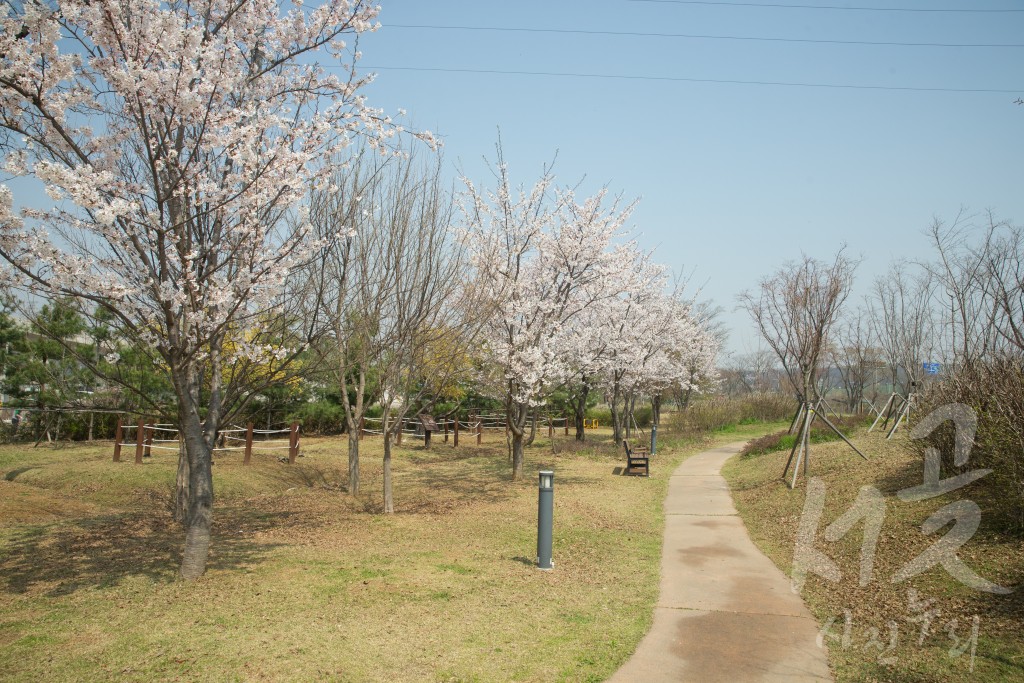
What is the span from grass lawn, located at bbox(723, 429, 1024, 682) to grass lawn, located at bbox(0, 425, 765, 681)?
1.74m

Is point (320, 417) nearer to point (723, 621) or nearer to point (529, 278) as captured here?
point (529, 278)

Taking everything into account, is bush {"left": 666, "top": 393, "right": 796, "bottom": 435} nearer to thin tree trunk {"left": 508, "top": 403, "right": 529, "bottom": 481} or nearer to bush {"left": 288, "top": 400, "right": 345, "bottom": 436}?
bush {"left": 288, "top": 400, "right": 345, "bottom": 436}

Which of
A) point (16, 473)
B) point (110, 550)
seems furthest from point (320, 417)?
point (110, 550)

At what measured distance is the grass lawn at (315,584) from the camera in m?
5.19

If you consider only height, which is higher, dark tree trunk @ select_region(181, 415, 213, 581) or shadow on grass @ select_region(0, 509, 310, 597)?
dark tree trunk @ select_region(181, 415, 213, 581)

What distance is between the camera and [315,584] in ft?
24.0

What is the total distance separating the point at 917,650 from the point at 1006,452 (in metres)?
3.29

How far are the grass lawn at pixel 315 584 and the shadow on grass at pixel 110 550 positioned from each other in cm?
3

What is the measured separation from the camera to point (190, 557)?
24.0ft

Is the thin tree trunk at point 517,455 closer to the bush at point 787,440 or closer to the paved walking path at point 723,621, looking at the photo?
the paved walking path at point 723,621

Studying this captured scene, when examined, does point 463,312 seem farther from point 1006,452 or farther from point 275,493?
point 1006,452

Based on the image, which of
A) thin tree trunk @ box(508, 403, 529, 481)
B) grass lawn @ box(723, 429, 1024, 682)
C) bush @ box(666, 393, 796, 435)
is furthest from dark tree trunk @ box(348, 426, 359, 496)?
bush @ box(666, 393, 796, 435)

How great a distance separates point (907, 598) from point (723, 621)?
191 cm

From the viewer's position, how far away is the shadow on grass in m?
7.22
